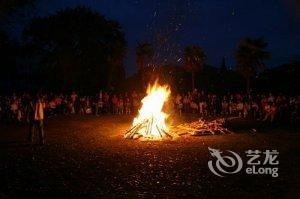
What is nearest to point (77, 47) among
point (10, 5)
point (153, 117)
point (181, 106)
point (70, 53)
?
point (70, 53)

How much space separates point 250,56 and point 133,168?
42.2 meters

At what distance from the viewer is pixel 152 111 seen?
21.7 m

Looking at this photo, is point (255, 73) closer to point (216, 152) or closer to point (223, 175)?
point (216, 152)

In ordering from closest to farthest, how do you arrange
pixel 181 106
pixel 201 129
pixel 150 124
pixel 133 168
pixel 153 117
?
pixel 133 168 → pixel 150 124 → pixel 153 117 → pixel 201 129 → pixel 181 106

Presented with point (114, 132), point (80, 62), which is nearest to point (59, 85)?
point (80, 62)

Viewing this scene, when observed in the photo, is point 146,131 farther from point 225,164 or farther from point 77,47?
point 77,47

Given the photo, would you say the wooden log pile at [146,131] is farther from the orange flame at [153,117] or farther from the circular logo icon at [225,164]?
the circular logo icon at [225,164]

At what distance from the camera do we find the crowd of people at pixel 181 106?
2781 cm

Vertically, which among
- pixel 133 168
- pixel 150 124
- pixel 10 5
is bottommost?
pixel 133 168

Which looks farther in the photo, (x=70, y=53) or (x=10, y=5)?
(x=70, y=53)

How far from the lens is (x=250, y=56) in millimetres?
52281

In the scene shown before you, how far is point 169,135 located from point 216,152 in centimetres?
477

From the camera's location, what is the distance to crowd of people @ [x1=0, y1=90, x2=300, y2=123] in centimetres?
2781

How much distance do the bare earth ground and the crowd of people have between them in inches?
278
